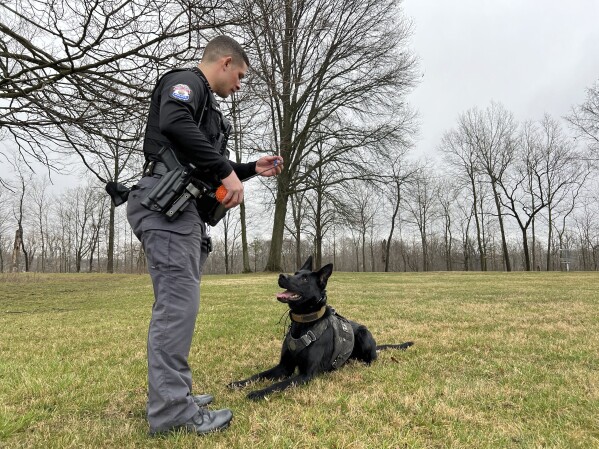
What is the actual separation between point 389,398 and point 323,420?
2.01 ft

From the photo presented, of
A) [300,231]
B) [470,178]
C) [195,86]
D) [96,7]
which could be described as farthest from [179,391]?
[470,178]

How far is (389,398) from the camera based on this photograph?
2604mm

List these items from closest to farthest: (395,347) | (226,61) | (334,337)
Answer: (226,61) < (334,337) < (395,347)

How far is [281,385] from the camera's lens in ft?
9.17

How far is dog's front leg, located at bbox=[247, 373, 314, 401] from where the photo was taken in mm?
2654

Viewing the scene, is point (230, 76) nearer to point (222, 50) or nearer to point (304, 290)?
point (222, 50)

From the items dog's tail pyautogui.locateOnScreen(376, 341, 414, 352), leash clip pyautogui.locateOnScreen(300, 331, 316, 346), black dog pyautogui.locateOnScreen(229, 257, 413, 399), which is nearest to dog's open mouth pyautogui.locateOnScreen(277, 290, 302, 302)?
black dog pyautogui.locateOnScreen(229, 257, 413, 399)

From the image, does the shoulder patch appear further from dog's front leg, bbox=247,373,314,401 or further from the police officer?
dog's front leg, bbox=247,373,314,401

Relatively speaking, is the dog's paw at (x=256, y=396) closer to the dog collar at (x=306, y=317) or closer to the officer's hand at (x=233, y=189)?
the dog collar at (x=306, y=317)

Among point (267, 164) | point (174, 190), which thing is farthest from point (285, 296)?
point (174, 190)

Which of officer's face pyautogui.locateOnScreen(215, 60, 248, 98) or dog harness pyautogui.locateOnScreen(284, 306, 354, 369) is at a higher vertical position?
officer's face pyautogui.locateOnScreen(215, 60, 248, 98)

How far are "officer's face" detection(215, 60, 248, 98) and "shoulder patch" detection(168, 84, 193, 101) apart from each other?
349mm

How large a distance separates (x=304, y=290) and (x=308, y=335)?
13.9 inches

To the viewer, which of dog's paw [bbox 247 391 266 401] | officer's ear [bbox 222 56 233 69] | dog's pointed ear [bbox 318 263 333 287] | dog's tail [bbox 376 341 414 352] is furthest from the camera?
dog's tail [bbox 376 341 414 352]
